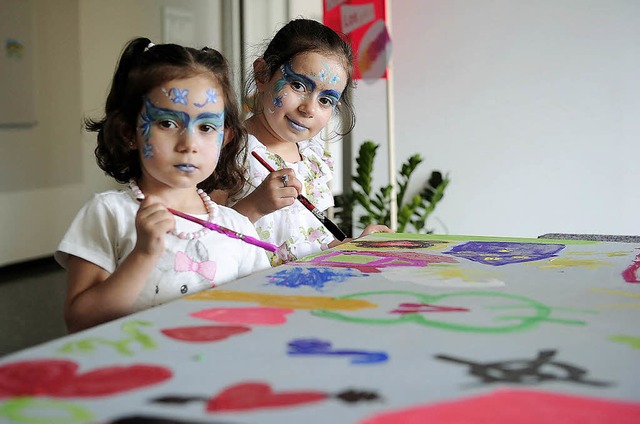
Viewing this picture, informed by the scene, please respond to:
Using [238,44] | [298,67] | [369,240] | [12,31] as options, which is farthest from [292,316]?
[238,44]

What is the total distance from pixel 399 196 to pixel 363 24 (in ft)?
2.46

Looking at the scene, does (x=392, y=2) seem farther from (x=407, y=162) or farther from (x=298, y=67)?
(x=298, y=67)

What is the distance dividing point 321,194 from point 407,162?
187 cm

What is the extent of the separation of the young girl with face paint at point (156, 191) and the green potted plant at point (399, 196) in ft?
7.11

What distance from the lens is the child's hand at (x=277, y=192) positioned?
1282mm

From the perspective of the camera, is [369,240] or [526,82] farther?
[526,82]

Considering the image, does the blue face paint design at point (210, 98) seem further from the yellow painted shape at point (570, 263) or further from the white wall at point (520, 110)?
the white wall at point (520, 110)

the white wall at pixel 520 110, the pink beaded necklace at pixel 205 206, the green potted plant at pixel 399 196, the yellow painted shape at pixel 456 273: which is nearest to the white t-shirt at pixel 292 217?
the pink beaded necklace at pixel 205 206

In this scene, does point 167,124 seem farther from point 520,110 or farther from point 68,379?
point 520,110

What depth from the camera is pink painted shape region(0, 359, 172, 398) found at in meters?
0.51

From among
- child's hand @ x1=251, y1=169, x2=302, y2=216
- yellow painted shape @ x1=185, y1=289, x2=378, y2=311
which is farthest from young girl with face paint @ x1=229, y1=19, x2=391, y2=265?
yellow painted shape @ x1=185, y1=289, x2=378, y2=311

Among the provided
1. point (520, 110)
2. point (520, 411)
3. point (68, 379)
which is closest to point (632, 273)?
point (520, 411)

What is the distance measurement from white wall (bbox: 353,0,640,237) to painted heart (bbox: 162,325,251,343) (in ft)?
9.10

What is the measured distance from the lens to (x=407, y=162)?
3.46 m
